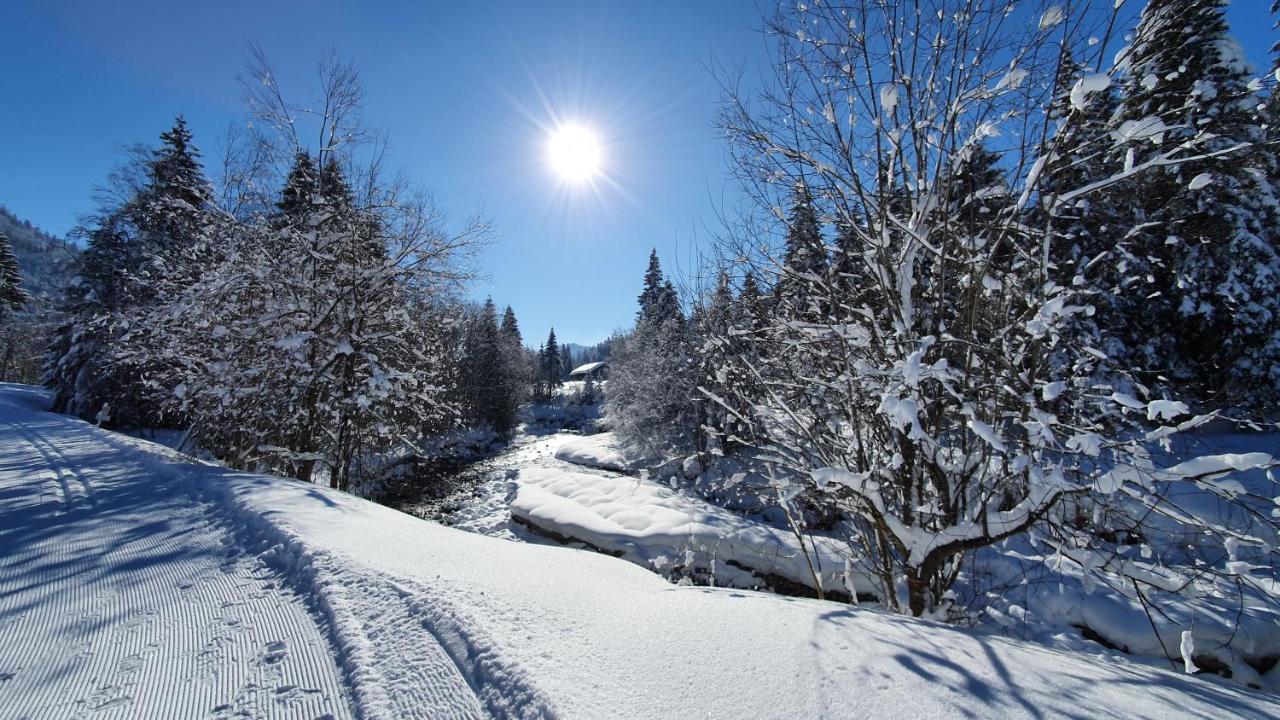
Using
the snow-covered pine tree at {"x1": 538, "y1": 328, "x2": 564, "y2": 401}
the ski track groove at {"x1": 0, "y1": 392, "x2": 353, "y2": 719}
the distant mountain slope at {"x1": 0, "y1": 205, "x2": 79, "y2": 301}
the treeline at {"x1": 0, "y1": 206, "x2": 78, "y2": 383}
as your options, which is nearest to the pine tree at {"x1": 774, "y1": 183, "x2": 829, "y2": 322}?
the ski track groove at {"x1": 0, "y1": 392, "x2": 353, "y2": 719}

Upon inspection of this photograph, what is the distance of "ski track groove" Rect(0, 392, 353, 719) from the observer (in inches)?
71.2

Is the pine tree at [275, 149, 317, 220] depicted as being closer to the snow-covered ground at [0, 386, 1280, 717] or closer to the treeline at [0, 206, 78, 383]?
the snow-covered ground at [0, 386, 1280, 717]

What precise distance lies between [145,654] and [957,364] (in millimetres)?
4783

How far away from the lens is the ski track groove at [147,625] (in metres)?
1.81

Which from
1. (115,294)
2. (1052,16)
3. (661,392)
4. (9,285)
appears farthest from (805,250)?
(9,285)

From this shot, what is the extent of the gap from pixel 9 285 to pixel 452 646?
44.9 m

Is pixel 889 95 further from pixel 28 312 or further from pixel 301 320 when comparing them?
pixel 28 312

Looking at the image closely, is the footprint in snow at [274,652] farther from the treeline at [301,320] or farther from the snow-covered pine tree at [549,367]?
the snow-covered pine tree at [549,367]

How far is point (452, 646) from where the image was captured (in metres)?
2.05

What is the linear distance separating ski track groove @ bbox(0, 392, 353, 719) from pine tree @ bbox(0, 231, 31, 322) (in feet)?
130

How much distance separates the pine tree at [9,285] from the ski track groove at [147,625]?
130ft

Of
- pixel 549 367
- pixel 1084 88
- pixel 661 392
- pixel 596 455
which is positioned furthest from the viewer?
pixel 549 367

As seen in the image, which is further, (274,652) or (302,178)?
(302,178)

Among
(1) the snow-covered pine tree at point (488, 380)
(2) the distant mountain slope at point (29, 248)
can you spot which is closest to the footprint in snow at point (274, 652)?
(1) the snow-covered pine tree at point (488, 380)
